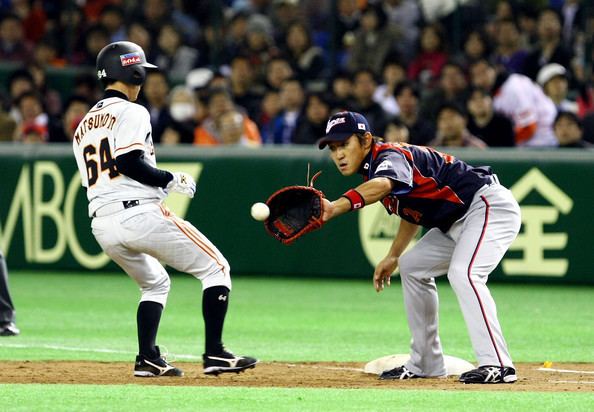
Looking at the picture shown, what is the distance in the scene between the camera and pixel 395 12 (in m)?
18.5

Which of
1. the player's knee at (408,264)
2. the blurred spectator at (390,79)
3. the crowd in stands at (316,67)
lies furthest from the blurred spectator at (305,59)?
the player's knee at (408,264)

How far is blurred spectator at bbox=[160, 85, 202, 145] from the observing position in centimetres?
1653

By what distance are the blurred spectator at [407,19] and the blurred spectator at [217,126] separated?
301cm

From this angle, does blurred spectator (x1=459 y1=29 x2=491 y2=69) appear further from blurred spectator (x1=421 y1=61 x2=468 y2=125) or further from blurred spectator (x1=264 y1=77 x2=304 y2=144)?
blurred spectator (x1=264 y1=77 x2=304 y2=144)

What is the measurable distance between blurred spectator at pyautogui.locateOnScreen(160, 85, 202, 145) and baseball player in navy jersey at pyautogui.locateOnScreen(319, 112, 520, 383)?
A: 27.5 ft

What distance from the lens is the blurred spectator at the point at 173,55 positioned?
19672mm

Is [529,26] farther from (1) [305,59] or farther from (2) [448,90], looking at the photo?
(1) [305,59]

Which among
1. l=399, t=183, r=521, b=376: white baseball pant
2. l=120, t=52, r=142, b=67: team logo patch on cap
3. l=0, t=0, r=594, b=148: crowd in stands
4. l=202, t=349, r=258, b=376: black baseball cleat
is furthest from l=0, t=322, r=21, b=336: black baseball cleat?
l=0, t=0, r=594, b=148: crowd in stands

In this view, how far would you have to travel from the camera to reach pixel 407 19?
18.5 m

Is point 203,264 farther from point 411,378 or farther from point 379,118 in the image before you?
point 379,118

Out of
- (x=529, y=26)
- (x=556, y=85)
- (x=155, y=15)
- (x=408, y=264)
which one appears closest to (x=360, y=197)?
(x=408, y=264)

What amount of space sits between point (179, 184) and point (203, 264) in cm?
53

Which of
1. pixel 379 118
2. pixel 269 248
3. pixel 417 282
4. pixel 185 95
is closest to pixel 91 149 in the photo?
pixel 417 282

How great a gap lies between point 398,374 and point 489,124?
771 cm
